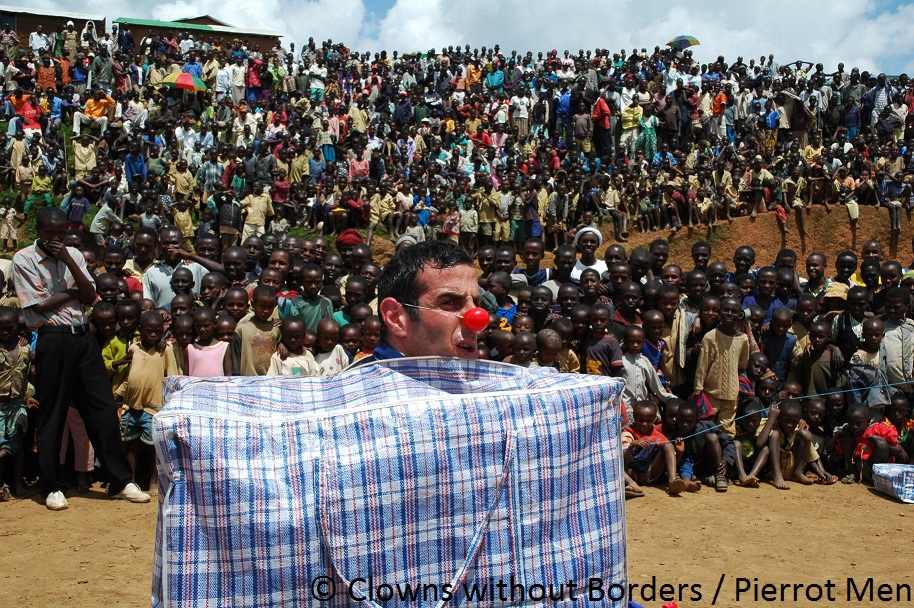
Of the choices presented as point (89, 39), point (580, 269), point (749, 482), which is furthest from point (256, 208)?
point (89, 39)

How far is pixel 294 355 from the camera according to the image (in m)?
6.58

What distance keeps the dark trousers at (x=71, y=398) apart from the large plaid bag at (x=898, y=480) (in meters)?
5.45

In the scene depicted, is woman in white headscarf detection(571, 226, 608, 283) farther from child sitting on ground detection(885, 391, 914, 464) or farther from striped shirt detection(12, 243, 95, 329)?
striped shirt detection(12, 243, 95, 329)

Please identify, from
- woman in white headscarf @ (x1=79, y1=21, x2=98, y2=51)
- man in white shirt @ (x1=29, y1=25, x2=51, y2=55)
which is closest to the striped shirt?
woman in white headscarf @ (x1=79, y1=21, x2=98, y2=51)

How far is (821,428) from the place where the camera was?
7.43 m

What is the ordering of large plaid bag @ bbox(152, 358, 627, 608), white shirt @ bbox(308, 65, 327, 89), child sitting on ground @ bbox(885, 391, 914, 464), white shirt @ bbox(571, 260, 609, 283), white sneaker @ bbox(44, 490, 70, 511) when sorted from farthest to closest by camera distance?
1. white shirt @ bbox(308, 65, 327, 89)
2. white shirt @ bbox(571, 260, 609, 283)
3. child sitting on ground @ bbox(885, 391, 914, 464)
4. white sneaker @ bbox(44, 490, 70, 511)
5. large plaid bag @ bbox(152, 358, 627, 608)

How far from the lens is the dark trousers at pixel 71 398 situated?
18.5 feet

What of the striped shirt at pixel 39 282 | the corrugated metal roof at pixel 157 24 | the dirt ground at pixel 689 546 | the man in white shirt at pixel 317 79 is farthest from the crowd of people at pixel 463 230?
the corrugated metal roof at pixel 157 24

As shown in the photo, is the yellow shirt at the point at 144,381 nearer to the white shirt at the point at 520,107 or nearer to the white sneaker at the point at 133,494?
the white sneaker at the point at 133,494

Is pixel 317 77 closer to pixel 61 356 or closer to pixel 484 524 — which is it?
pixel 61 356

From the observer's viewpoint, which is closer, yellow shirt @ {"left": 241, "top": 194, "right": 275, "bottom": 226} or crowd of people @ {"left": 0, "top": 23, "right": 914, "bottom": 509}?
crowd of people @ {"left": 0, "top": 23, "right": 914, "bottom": 509}

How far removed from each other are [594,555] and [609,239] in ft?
47.6

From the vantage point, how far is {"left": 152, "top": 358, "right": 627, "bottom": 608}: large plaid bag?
1.64 meters

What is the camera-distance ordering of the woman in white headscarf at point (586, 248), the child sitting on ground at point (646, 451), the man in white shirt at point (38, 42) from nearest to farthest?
1. the child sitting on ground at point (646, 451)
2. the woman in white headscarf at point (586, 248)
3. the man in white shirt at point (38, 42)
